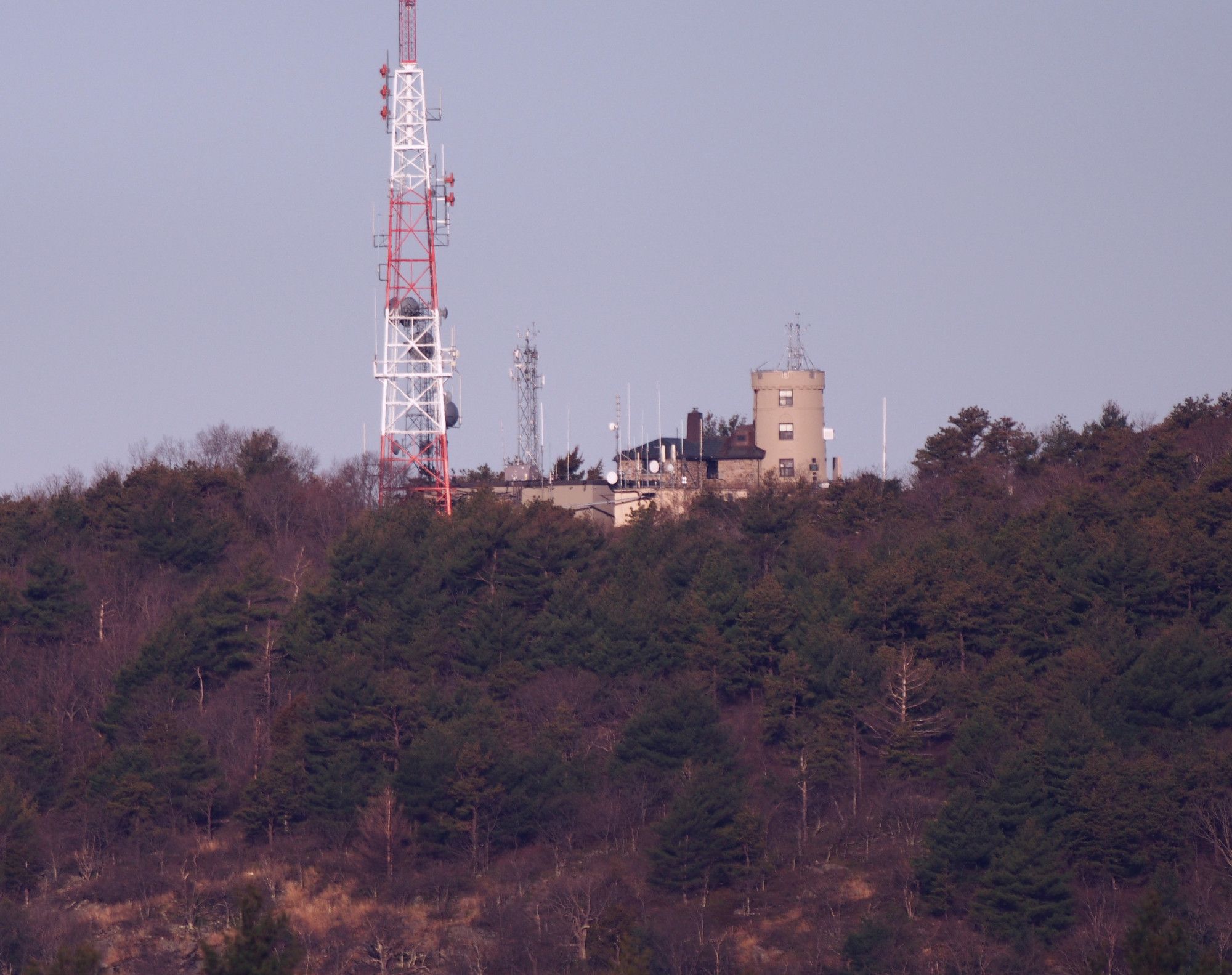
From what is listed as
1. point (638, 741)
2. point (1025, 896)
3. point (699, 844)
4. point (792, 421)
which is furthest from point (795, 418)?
point (1025, 896)

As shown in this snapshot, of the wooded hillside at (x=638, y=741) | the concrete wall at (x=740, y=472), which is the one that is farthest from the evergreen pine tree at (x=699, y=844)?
the concrete wall at (x=740, y=472)

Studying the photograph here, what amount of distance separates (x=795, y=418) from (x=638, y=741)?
26.0 meters

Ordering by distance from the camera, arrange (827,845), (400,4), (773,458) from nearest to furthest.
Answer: (827,845) → (400,4) → (773,458)

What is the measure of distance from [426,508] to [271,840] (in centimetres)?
1703

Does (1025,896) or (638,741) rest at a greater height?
(638,741)

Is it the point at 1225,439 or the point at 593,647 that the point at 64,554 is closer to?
the point at 593,647

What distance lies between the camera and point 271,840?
141 ft

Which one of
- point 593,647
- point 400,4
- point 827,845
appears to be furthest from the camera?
point 400,4

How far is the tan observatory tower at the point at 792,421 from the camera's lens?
66625 millimetres

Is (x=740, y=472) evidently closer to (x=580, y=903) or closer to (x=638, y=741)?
(x=638, y=741)

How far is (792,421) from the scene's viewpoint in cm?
6706

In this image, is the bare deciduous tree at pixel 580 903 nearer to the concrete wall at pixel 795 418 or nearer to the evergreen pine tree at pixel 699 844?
the evergreen pine tree at pixel 699 844

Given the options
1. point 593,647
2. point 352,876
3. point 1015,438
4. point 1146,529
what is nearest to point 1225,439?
point 1015,438

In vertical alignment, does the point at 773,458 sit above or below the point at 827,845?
above
